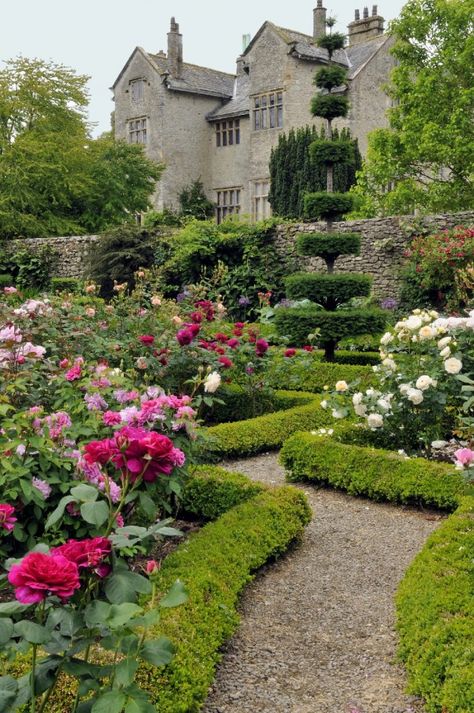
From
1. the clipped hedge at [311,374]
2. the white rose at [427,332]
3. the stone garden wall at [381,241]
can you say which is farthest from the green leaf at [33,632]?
the stone garden wall at [381,241]

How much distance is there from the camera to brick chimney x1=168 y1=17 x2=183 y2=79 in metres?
27.3

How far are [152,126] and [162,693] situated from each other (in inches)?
1055

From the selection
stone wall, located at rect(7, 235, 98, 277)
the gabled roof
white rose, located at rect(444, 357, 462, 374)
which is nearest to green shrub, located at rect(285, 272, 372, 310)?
white rose, located at rect(444, 357, 462, 374)

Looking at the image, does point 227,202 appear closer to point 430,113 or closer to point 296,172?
point 296,172

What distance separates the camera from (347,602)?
352cm

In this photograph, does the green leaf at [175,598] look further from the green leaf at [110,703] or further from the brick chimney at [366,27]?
the brick chimney at [366,27]

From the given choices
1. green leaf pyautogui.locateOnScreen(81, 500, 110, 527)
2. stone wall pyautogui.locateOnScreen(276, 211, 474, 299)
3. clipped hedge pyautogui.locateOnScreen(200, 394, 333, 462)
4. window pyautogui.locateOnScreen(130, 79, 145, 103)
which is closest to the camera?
green leaf pyautogui.locateOnScreen(81, 500, 110, 527)

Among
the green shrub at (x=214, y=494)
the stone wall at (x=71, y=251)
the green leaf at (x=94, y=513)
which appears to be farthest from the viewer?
the stone wall at (x=71, y=251)

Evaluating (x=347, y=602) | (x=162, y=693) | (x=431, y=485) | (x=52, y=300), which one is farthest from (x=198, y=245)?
(x=162, y=693)

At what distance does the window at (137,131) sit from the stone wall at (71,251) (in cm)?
1001

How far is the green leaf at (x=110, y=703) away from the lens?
5.65 feet

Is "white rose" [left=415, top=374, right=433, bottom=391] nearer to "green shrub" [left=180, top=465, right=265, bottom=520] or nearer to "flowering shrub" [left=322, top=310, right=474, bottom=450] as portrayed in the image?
"flowering shrub" [left=322, top=310, right=474, bottom=450]

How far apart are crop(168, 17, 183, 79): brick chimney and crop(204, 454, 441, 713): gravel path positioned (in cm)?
2542

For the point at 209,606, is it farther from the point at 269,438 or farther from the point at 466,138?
the point at 466,138
